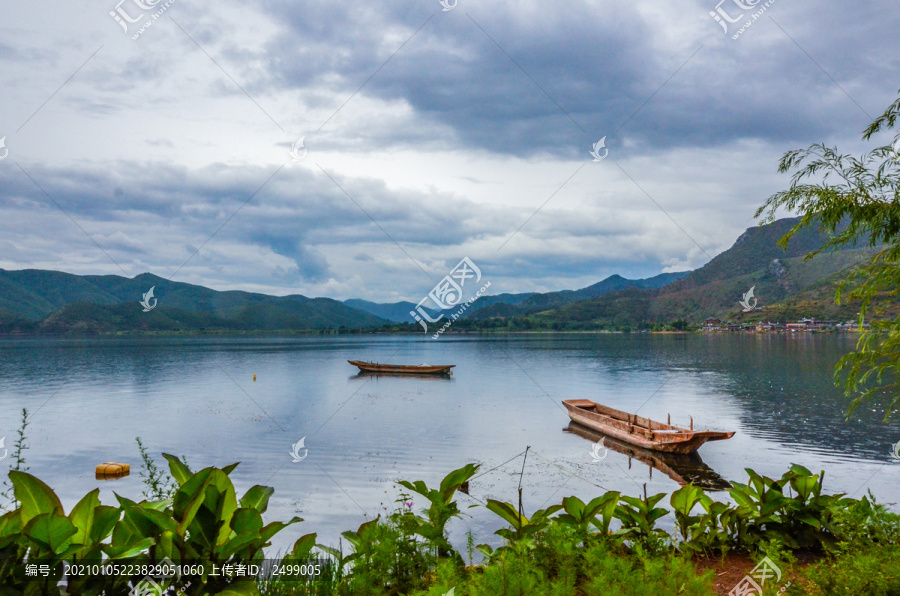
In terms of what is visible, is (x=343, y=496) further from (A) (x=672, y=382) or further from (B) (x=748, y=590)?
(A) (x=672, y=382)

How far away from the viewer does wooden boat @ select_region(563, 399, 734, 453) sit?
80.0 feet

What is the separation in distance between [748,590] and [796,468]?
2.44 meters

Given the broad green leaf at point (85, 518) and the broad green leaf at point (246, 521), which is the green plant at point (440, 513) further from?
the broad green leaf at point (85, 518)

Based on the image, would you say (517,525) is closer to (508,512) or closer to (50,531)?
(508,512)

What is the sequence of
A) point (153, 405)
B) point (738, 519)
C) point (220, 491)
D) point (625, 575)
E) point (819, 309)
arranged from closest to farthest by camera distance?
point (220, 491), point (625, 575), point (738, 519), point (153, 405), point (819, 309)

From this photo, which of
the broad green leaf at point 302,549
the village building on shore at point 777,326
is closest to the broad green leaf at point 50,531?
the broad green leaf at point 302,549

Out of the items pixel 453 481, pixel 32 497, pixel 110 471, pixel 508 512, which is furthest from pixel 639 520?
pixel 110 471

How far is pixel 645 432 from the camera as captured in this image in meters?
26.0

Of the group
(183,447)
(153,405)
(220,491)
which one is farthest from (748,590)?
(153,405)

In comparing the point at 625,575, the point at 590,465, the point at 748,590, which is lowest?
the point at 590,465

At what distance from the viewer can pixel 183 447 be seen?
28219 millimetres

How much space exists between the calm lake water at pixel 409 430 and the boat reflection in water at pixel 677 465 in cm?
50

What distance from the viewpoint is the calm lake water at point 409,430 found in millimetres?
19984

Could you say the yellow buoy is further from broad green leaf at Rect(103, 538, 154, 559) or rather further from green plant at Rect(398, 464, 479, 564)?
broad green leaf at Rect(103, 538, 154, 559)
